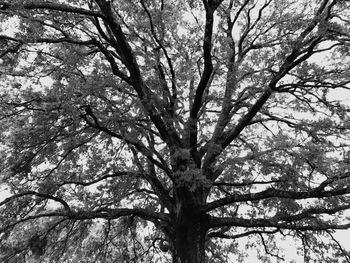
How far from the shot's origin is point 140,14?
792 cm

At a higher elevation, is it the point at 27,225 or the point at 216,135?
the point at 216,135

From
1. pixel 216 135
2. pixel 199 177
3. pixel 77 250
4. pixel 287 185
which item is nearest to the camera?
pixel 199 177

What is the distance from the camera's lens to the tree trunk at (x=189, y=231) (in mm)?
6910

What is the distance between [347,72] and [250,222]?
4131 mm

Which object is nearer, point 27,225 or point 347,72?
point 347,72

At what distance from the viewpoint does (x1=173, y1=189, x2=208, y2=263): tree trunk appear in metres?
6.91

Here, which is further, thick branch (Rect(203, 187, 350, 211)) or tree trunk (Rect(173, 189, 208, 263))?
tree trunk (Rect(173, 189, 208, 263))

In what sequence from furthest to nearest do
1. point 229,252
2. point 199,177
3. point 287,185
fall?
1. point 229,252
2. point 287,185
3. point 199,177

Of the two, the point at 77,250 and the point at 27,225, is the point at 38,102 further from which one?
the point at 77,250

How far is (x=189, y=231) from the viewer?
7.11m

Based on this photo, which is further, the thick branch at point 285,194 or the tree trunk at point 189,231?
the tree trunk at point 189,231

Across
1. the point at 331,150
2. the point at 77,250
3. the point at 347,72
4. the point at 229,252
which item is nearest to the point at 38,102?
the point at 77,250

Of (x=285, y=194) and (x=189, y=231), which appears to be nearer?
(x=285, y=194)

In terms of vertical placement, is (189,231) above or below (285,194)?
below
